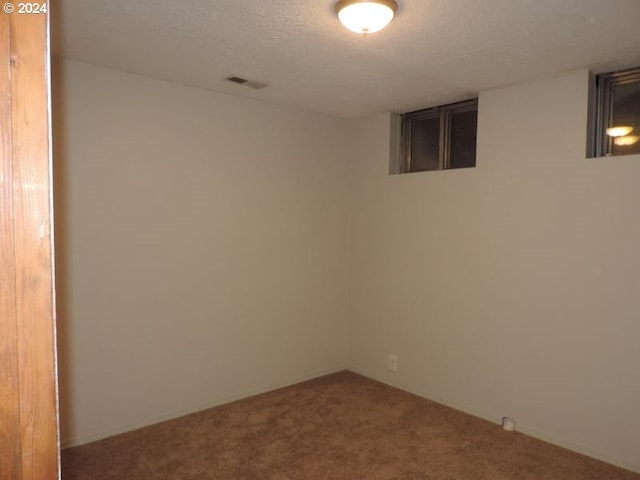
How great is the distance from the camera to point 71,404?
2799 millimetres

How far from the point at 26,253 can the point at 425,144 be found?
143 inches

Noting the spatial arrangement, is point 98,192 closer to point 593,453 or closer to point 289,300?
point 289,300

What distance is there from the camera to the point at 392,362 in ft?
13.0

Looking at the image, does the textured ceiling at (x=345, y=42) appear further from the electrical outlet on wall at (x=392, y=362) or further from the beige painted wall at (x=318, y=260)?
the electrical outlet on wall at (x=392, y=362)

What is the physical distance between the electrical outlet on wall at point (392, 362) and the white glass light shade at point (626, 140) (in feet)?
7.71

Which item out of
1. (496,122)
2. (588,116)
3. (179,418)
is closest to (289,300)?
(179,418)

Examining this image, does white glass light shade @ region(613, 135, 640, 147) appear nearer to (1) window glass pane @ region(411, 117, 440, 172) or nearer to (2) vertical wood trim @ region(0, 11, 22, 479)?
(1) window glass pane @ region(411, 117, 440, 172)

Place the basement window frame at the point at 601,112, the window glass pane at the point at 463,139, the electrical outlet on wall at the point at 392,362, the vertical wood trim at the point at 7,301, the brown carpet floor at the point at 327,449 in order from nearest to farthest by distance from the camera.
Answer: the vertical wood trim at the point at 7,301 → the brown carpet floor at the point at 327,449 → the basement window frame at the point at 601,112 → the window glass pane at the point at 463,139 → the electrical outlet on wall at the point at 392,362

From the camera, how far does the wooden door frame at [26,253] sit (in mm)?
692

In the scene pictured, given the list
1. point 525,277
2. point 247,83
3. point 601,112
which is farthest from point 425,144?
point 247,83

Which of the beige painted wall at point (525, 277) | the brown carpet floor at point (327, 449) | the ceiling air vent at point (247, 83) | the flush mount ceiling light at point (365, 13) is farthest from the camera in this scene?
the ceiling air vent at point (247, 83)

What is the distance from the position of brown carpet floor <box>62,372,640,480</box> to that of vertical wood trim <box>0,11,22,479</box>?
205 centimetres

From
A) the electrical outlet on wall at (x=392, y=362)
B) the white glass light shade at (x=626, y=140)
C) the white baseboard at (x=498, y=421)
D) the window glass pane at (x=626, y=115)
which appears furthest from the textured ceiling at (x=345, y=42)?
the white baseboard at (x=498, y=421)

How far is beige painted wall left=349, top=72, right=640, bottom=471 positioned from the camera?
105 inches
